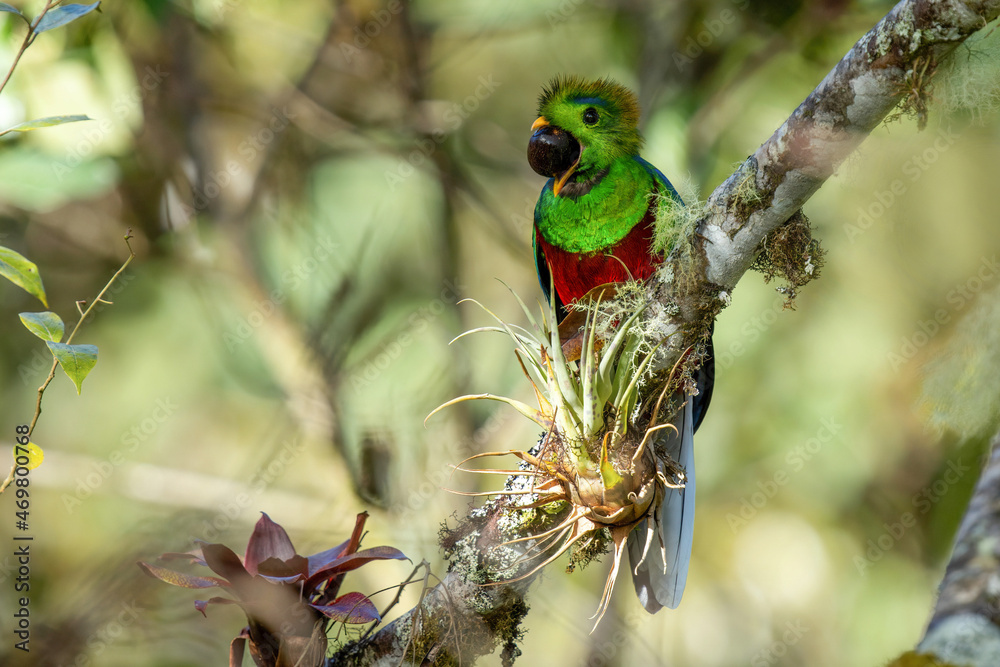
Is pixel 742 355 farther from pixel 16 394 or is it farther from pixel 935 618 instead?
pixel 16 394

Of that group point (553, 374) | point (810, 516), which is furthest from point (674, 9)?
point (553, 374)

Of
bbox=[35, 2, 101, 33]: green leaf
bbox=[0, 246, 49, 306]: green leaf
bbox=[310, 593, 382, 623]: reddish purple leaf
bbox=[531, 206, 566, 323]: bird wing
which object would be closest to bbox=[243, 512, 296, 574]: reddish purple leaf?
bbox=[310, 593, 382, 623]: reddish purple leaf

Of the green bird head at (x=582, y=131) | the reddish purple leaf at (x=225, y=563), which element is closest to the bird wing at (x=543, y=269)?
the green bird head at (x=582, y=131)

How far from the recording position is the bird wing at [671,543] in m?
2.32

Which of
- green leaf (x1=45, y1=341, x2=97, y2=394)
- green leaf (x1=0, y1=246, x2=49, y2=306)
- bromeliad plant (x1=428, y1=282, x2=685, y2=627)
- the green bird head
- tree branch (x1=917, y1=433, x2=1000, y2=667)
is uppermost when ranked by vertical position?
the green bird head

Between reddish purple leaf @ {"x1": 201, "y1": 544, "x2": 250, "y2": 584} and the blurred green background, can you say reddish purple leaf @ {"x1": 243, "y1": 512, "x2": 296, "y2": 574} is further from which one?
the blurred green background

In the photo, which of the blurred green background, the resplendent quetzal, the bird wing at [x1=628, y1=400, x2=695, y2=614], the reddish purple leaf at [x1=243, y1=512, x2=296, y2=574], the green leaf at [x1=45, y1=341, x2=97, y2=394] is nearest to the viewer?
the green leaf at [x1=45, y1=341, x2=97, y2=394]

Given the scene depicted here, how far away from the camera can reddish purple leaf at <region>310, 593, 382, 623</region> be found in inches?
69.0

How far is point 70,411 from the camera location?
5.41 meters

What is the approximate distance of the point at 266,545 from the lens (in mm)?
1828

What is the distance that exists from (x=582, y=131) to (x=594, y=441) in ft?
4.85

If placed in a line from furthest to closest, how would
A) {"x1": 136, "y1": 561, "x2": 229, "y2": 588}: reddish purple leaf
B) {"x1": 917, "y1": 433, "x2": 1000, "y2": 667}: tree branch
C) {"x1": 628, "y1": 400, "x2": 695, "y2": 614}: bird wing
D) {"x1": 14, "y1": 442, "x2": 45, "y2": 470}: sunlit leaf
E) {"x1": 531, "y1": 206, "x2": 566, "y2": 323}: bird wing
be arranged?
1. {"x1": 531, "y1": 206, "x2": 566, "y2": 323}: bird wing
2. {"x1": 628, "y1": 400, "x2": 695, "y2": 614}: bird wing
3. {"x1": 136, "y1": 561, "x2": 229, "y2": 588}: reddish purple leaf
4. {"x1": 14, "y1": 442, "x2": 45, "y2": 470}: sunlit leaf
5. {"x1": 917, "y1": 433, "x2": 1000, "y2": 667}: tree branch

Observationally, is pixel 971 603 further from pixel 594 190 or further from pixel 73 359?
pixel 594 190

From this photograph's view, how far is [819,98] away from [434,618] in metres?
1.58
